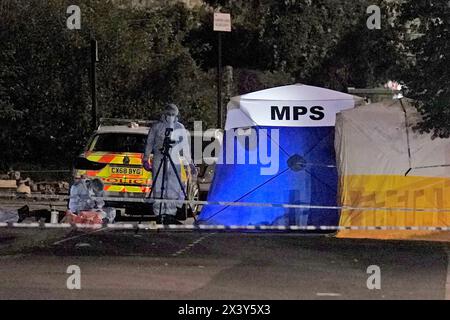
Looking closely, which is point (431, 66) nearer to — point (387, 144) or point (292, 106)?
point (387, 144)

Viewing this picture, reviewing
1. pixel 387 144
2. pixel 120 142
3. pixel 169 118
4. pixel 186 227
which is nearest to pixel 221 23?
pixel 120 142

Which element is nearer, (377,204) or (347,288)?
(347,288)

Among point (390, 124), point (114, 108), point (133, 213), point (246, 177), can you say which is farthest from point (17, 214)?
point (114, 108)

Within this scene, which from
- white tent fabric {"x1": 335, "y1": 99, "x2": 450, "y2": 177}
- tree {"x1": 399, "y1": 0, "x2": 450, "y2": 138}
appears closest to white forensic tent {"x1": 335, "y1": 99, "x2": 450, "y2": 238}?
white tent fabric {"x1": 335, "y1": 99, "x2": 450, "y2": 177}

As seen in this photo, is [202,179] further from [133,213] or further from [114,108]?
[114,108]

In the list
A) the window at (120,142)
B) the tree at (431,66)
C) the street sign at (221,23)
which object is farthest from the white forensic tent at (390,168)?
the street sign at (221,23)

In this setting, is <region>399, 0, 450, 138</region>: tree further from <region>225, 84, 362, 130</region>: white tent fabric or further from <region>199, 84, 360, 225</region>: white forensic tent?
<region>199, 84, 360, 225</region>: white forensic tent

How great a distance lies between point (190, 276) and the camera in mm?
9227

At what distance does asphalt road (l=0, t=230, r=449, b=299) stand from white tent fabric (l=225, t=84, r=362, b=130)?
6.42 ft

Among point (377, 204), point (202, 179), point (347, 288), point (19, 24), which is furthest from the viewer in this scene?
point (19, 24)

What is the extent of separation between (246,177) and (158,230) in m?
1.78

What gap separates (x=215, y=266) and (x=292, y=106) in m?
4.57

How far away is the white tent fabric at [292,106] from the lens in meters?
13.7

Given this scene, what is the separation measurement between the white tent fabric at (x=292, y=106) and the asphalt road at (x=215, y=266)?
1.96 metres
